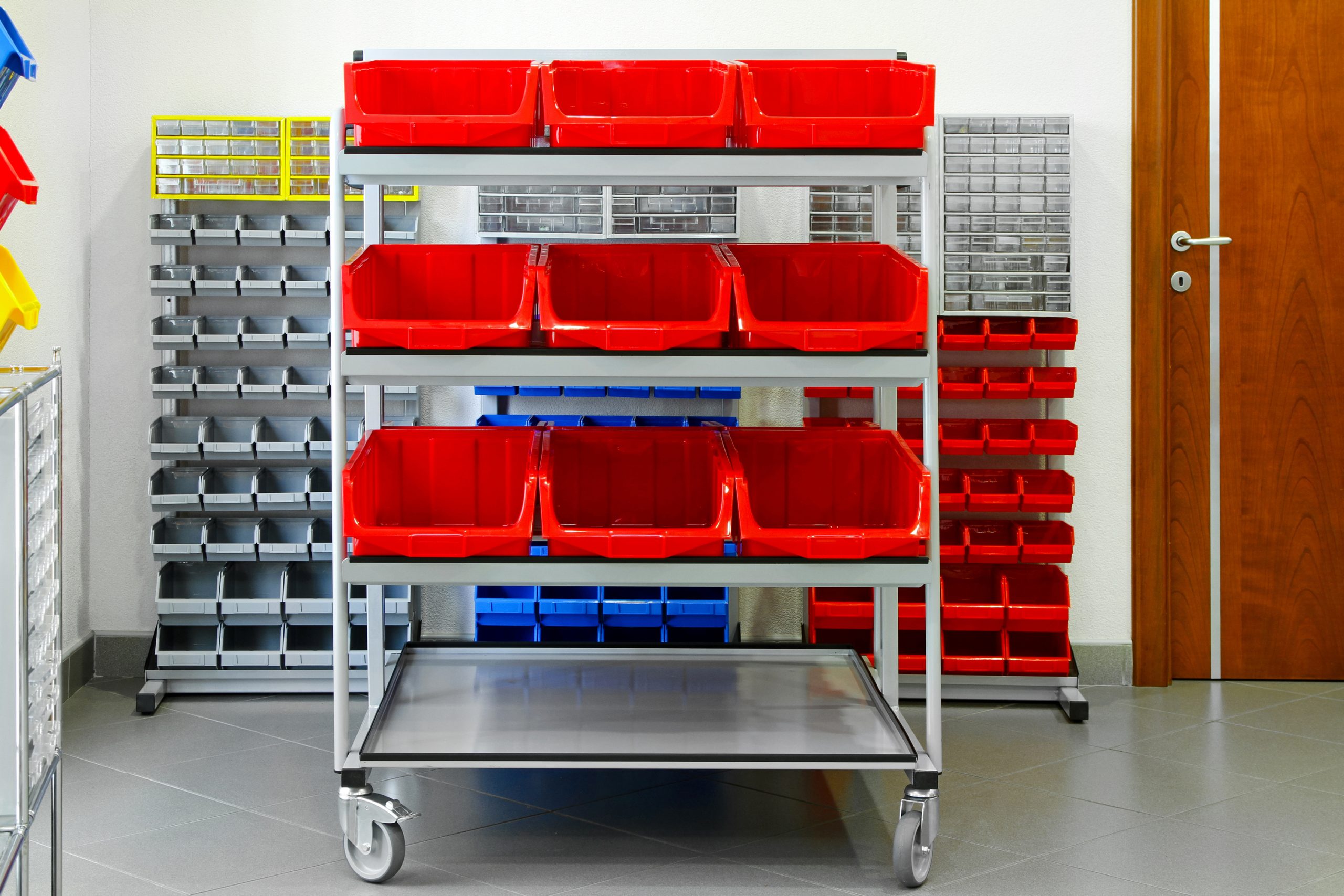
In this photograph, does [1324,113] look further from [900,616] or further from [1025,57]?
[900,616]

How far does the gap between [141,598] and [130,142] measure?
1.51 meters

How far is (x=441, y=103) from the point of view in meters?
2.85

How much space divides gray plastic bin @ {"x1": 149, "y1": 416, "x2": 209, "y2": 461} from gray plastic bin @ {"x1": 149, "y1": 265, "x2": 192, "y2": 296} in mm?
401

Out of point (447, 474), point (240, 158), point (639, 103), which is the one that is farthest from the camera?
point (240, 158)

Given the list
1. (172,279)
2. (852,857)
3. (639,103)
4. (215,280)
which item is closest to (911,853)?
(852,857)

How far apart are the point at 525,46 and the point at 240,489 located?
1699mm

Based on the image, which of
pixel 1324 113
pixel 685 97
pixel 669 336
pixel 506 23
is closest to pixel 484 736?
pixel 669 336

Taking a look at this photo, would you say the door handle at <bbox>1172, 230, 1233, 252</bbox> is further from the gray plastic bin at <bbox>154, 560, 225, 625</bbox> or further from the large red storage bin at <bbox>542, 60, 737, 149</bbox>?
the gray plastic bin at <bbox>154, 560, 225, 625</bbox>

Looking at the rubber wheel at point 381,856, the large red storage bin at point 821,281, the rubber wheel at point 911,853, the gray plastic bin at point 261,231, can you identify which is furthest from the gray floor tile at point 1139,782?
the gray plastic bin at point 261,231

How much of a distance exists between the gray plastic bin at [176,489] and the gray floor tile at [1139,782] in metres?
2.56

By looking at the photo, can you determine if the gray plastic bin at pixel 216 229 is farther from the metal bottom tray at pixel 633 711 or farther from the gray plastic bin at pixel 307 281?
the metal bottom tray at pixel 633 711

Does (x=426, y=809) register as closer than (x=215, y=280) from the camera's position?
Yes

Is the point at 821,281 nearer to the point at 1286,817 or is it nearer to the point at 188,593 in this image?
the point at 1286,817

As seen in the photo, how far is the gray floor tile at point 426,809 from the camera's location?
2896 millimetres
